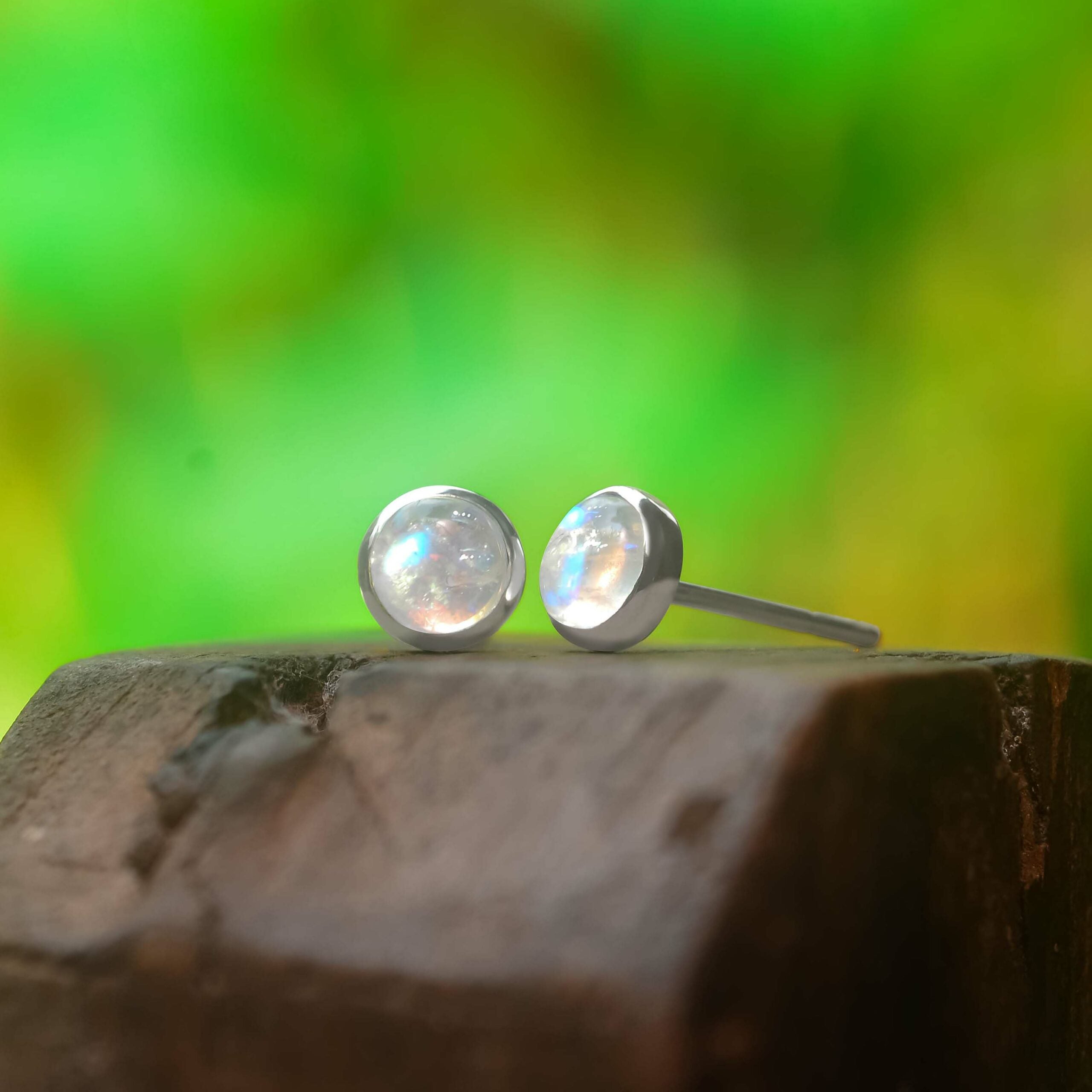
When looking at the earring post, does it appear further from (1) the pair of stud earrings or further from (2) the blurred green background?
(2) the blurred green background

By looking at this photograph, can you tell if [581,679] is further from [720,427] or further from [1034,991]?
[720,427]

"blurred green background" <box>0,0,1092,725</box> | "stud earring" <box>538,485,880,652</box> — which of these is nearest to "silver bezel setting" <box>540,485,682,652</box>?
"stud earring" <box>538,485,880,652</box>

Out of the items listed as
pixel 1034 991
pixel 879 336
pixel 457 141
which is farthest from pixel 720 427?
pixel 1034 991

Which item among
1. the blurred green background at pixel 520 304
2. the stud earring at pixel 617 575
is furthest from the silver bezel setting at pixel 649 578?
the blurred green background at pixel 520 304

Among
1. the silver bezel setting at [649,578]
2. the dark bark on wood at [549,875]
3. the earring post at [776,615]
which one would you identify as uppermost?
the silver bezel setting at [649,578]

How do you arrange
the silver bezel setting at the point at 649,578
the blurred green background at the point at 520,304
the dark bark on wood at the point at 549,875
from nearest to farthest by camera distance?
the dark bark on wood at the point at 549,875 → the silver bezel setting at the point at 649,578 → the blurred green background at the point at 520,304

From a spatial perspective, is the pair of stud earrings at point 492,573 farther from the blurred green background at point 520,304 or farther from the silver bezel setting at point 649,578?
the blurred green background at point 520,304

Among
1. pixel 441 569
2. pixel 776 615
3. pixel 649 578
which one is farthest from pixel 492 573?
pixel 776 615
